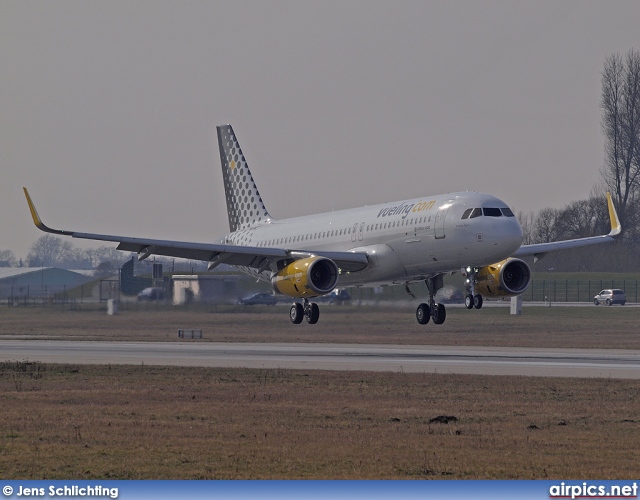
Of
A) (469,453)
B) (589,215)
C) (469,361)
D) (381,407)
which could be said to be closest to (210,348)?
(469,361)

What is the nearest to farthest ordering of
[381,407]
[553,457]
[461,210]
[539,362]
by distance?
[553,457] → [381,407] → [539,362] → [461,210]

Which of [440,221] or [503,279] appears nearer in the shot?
[440,221]

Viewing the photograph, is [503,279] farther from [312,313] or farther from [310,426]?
[310,426]

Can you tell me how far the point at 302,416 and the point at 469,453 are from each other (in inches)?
259

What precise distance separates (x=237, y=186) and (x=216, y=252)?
38.4 feet

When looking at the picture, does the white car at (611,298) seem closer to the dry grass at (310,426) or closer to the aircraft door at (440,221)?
the aircraft door at (440,221)

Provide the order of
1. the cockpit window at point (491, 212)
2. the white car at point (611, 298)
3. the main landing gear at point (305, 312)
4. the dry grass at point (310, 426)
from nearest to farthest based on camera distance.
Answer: the dry grass at point (310, 426), the cockpit window at point (491, 212), the main landing gear at point (305, 312), the white car at point (611, 298)

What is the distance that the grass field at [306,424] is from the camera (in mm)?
20719

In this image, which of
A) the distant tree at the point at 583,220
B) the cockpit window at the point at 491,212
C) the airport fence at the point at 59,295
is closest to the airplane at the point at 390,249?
the cockpit window at the point at 491,212

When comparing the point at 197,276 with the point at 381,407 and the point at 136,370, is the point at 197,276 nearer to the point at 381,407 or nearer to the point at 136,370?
the point at 136,370

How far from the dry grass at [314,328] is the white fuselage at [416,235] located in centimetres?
658

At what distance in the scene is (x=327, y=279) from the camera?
52188mm

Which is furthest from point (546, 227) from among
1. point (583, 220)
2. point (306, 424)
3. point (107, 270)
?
point (306, 424)

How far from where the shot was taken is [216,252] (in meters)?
57.6
